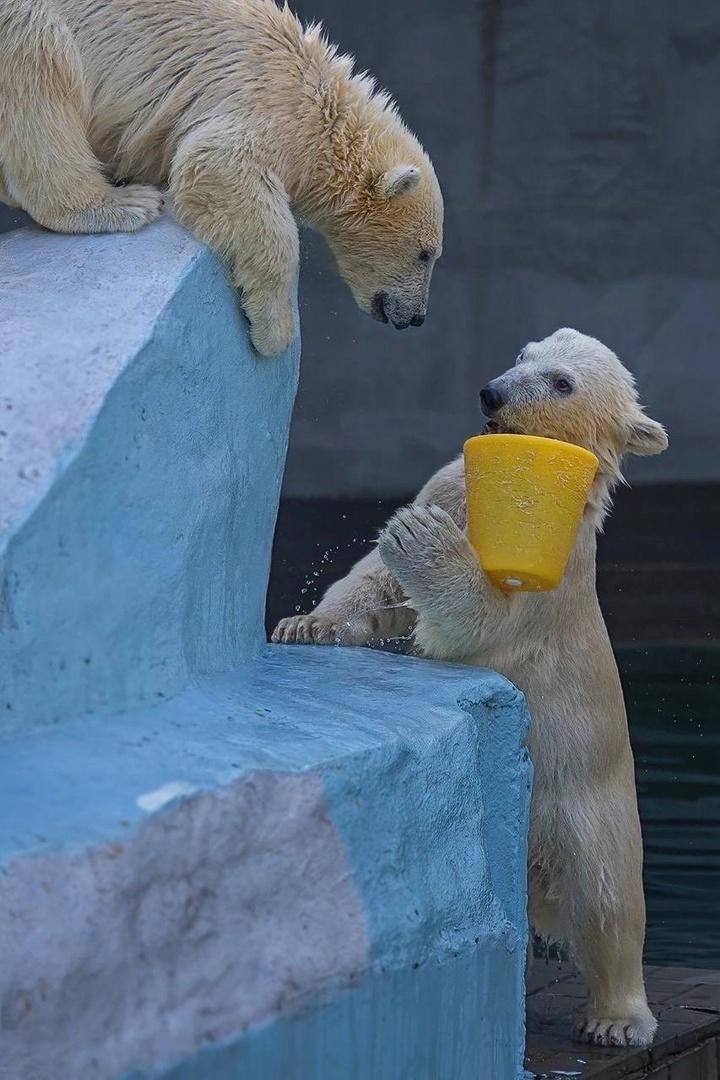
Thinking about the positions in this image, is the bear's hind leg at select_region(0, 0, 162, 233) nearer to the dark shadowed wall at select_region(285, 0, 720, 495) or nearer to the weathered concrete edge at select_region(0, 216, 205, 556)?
the weathered concrete edge at select_region(0, 216, 205, 556)

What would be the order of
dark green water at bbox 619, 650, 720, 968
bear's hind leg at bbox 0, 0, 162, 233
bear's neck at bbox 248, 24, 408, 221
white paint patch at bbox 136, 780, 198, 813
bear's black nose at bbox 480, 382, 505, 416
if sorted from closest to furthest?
1. white paint patch at bbox 136, 780, 198, 813
2. bear's hind leg at bbox 0, 0, 162, 233
3. bear's neck at bbox 248, 24, 408, 221
4. bear's black nose at bbox 480, 382, 505, 416
5. dark green water at bbox 619, 650, 720, 968

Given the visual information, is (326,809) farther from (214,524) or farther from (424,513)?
(424,513)

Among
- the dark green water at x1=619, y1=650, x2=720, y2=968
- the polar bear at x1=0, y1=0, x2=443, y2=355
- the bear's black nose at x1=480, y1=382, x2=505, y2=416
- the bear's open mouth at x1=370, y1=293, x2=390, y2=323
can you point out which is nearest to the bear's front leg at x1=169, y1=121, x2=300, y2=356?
the polar bear at x1=0, y1=0, x2=443, y2=355

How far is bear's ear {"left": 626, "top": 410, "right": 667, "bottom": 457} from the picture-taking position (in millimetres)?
3609

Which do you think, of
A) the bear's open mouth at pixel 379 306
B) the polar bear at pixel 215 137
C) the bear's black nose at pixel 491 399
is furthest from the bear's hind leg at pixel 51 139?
the bear's black nose at pixel 491 399

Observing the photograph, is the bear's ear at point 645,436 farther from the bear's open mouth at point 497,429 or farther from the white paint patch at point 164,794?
the white paint patch at point 164,794

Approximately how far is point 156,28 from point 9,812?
171 cm

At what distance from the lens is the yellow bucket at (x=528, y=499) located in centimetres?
307

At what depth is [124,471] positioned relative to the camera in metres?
2.39

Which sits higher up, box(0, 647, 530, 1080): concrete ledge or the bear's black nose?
the bear's black nose

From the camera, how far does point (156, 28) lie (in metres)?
3.01

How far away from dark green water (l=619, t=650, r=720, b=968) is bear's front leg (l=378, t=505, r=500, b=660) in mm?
2238

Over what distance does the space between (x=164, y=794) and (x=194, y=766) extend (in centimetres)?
12

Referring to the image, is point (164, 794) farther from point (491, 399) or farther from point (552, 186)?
point (552, 186)
